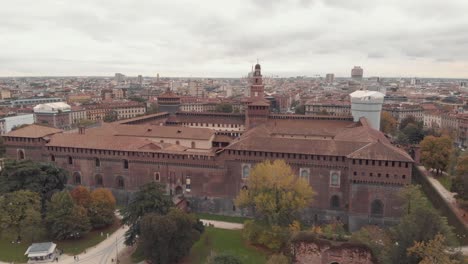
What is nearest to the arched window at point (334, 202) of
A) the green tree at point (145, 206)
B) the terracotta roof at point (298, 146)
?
the terracotta roof at point (298, 146)

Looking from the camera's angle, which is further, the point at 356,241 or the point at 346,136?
the point at 346,136

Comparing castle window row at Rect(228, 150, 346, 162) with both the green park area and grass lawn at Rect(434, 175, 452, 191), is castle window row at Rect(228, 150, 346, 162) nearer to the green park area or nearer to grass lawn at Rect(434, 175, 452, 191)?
the green park area

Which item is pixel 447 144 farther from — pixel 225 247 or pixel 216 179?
pixel 225 247

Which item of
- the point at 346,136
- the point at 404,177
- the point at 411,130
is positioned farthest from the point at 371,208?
the point at 411,130

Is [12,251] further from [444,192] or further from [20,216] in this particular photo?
[444,192]

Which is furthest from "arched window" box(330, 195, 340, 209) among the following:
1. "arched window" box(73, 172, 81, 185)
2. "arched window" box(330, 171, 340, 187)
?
"arched window" box(73, 172, 81, 185)

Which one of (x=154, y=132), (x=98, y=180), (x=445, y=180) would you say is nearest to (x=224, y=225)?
(x=98, y=180)
